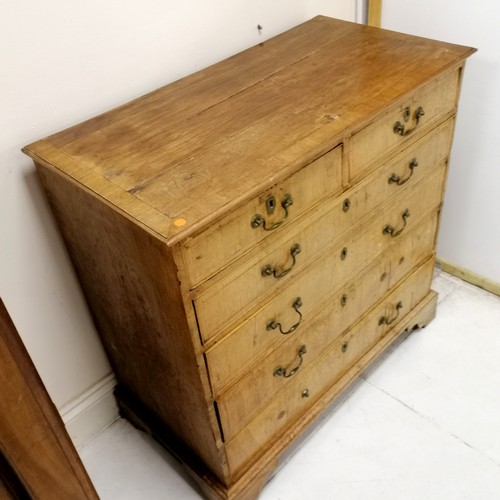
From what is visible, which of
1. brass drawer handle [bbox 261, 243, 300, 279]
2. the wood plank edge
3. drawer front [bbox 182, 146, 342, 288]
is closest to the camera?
drawer front [bbox 182, 146, 342, 288]

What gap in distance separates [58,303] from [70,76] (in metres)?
0.54

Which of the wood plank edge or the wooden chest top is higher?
the wooden chest top

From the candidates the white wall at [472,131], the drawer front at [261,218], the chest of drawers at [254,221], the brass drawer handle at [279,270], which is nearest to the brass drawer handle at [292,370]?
the chest of drawers at [254,221]

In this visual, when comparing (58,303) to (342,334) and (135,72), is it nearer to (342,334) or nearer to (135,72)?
(135,72)

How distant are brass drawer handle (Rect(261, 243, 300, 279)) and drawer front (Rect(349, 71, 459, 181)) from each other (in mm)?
194


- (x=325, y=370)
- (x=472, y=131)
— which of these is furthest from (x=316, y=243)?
(x=472, y=131)

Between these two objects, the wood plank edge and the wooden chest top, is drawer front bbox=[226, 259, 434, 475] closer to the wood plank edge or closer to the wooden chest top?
the wood plank edge

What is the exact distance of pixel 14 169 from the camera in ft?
3.92

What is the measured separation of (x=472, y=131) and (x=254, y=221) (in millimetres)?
1004

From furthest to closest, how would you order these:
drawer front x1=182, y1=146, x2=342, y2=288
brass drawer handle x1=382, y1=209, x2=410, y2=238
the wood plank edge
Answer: the wood plank edge → brass drawer handle x1=382, y1=209, x2=410, y2=238 → drawer front x1=182, y1=146, x2=342, y2=288

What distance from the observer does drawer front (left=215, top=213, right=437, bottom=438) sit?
1.22 m

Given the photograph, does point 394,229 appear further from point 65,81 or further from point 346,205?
point 65,81

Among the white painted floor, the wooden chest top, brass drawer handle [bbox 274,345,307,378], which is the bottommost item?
the white painted floor

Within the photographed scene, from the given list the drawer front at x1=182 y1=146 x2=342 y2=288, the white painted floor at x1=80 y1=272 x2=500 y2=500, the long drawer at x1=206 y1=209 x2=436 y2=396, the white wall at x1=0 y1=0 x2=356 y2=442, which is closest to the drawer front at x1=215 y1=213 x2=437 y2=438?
the long drawer at x1=206 y1=209 x2=436 y2=396
